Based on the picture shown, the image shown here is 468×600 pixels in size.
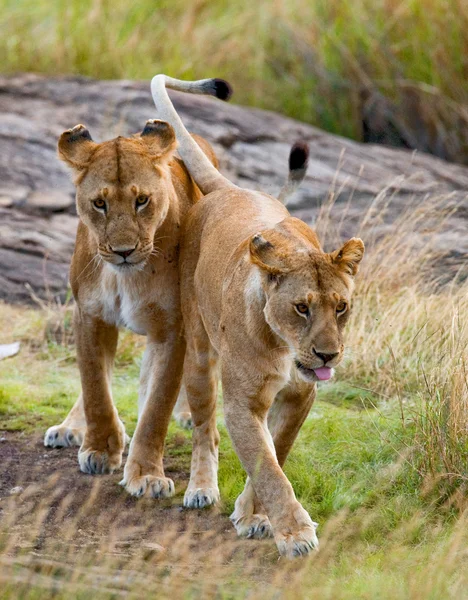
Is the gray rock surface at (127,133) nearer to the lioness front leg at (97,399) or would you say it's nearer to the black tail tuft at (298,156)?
the black tail tuft at (298,156)

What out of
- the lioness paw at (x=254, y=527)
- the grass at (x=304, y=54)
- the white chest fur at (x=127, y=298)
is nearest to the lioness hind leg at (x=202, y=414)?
the white chest fur at (x=127, y=298)

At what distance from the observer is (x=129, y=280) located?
4621 millimetres

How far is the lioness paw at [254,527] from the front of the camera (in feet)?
13.5

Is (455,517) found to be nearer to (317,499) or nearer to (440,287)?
(317,499)

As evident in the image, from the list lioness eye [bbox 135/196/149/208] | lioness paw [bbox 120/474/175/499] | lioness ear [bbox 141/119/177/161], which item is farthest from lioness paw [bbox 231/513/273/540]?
lioness ear [bbox 141/119/177/161]

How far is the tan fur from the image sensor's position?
360 centimetres

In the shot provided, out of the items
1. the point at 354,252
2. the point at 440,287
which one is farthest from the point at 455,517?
the point at 440,287

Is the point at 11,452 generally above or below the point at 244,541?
below

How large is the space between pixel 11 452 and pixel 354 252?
219 cm

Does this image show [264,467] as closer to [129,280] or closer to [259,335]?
[259,335]

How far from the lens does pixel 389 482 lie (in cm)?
448

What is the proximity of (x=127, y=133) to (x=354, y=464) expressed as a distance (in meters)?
4.78

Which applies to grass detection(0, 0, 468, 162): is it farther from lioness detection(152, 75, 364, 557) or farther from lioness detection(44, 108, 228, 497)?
lioness detection(152, 75, 364, 557)

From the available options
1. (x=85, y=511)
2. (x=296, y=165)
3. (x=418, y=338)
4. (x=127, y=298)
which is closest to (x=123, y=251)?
(x=127, y=298)
